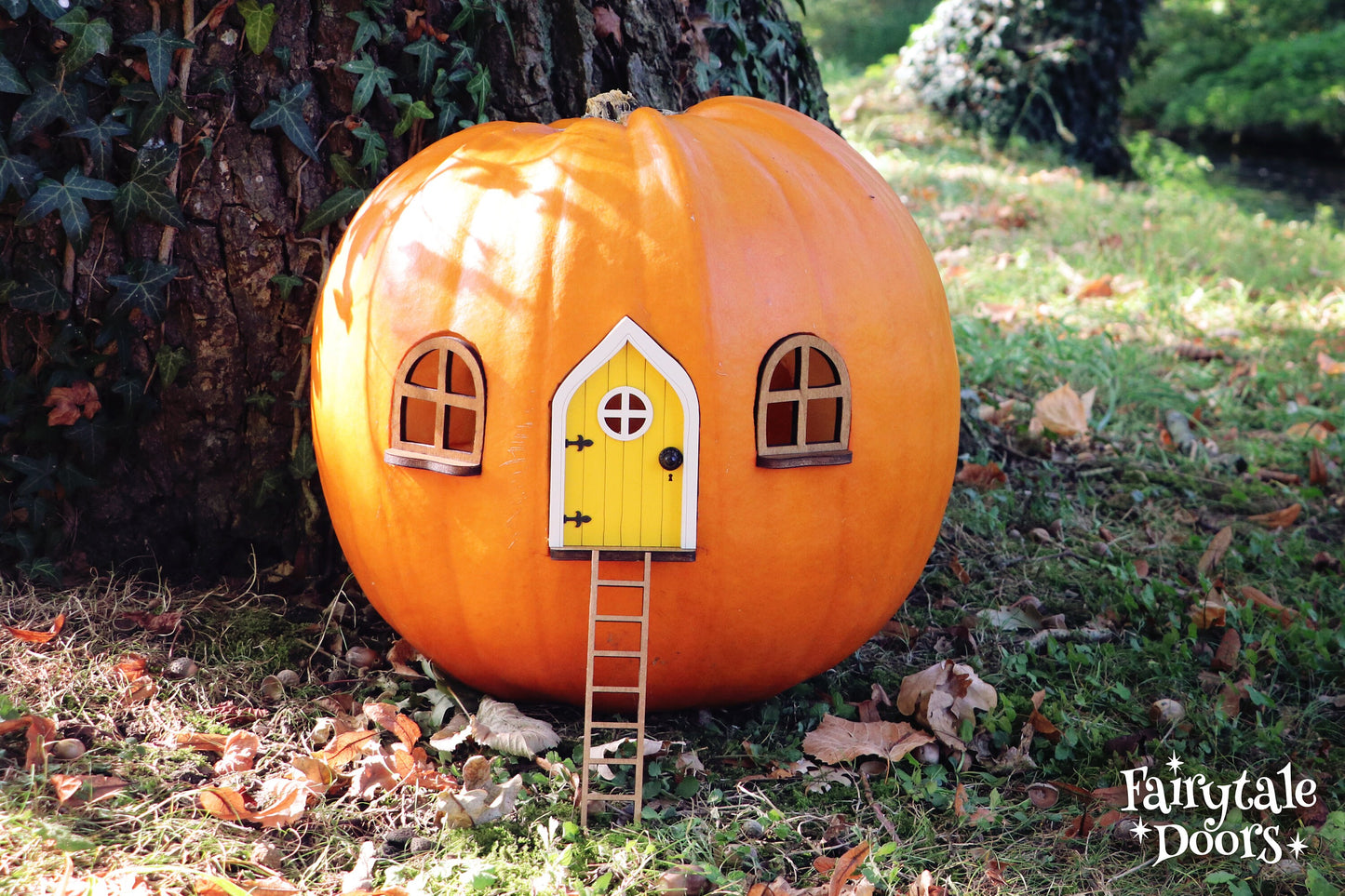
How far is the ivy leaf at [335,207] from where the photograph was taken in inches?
97.8

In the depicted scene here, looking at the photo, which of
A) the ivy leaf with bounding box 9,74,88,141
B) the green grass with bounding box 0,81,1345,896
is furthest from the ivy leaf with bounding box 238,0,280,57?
the green grass with bounding box 0,81,1345,896

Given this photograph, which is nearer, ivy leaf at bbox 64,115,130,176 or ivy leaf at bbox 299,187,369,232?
ivy leaf at bbox 64,115,130,176

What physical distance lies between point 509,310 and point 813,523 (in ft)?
2.23

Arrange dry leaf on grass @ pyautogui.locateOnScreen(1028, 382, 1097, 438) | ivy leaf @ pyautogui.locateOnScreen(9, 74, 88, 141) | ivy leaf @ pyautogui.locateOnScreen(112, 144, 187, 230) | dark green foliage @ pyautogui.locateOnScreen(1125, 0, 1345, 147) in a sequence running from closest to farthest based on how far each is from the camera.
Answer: ivy leaf @ pyautogui.locateOnScreen(9, 74, 88, 141) → ivy leaf @ pyautogui.locateOnScreen(112, 144, 187, 230) → dry leaf on grass @ pyautogui.locateOnScreen(1028, 382, 1097, 438) → dark green foliage @ pyautogui.locateOnScreen(1125, 0, 1345, 147)

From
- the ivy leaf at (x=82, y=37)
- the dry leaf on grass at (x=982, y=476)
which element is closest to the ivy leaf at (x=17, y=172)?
the ivy leaf at (x=82, y=37)

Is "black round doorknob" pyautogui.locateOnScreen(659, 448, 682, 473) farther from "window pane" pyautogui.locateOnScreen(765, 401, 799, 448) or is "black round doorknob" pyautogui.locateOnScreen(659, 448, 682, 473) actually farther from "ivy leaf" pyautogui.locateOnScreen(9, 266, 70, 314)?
"ivy leaf" pyautogui.locateOnScreen(9, 266, 70, 314)

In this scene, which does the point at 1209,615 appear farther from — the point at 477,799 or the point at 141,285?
the point at 141,285

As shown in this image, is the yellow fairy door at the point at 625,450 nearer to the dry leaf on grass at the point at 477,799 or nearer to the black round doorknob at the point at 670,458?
the black round doorknob at the point at 670,458

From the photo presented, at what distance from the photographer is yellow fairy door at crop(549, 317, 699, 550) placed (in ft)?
6.21

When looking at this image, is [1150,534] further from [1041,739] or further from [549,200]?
[549,200]

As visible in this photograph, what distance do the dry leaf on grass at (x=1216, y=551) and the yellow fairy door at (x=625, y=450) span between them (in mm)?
1838

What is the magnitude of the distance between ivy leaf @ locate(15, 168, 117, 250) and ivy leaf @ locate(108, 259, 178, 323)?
108mm

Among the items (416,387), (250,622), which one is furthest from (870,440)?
(250,622)

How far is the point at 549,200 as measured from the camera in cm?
199
